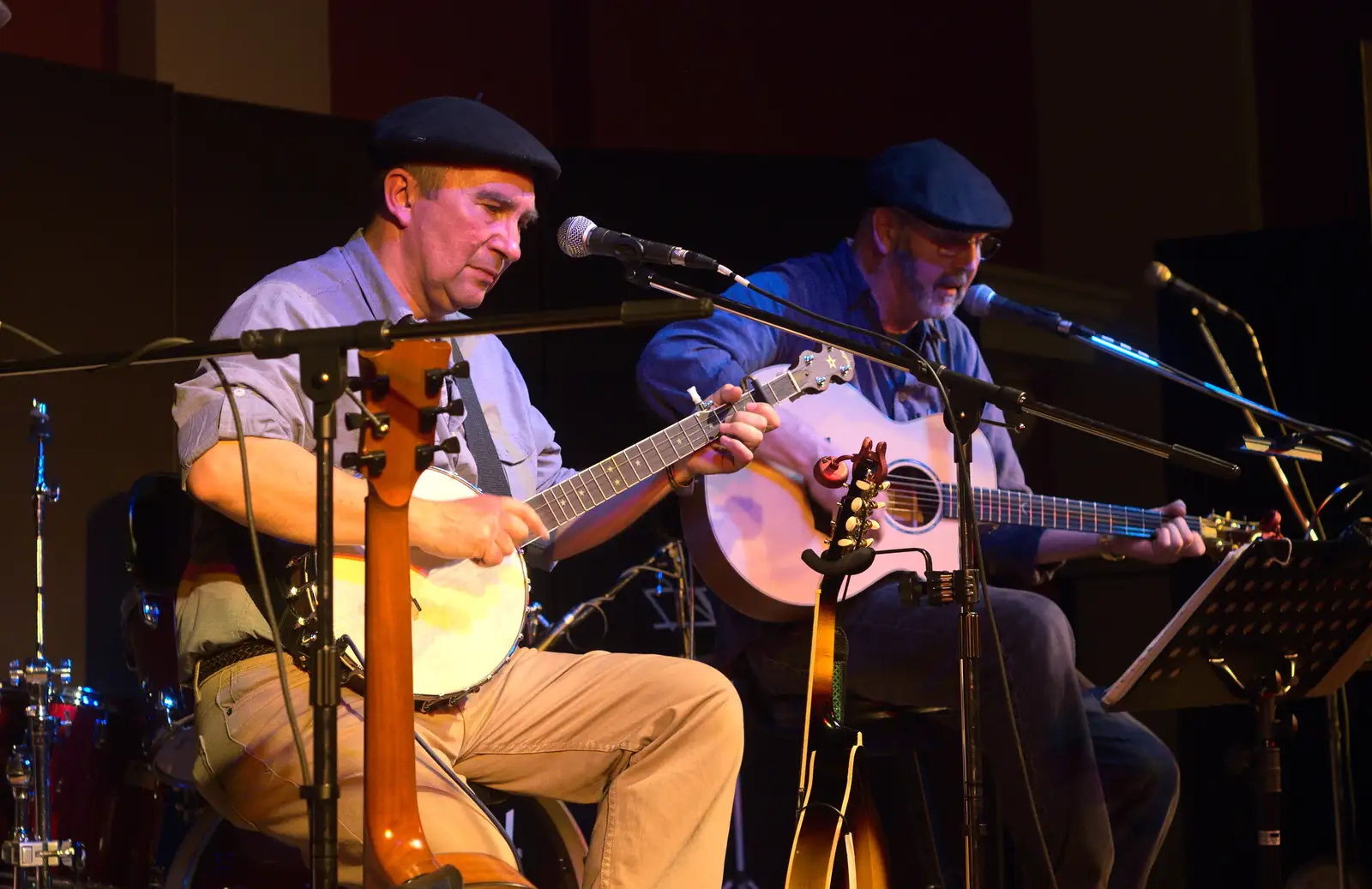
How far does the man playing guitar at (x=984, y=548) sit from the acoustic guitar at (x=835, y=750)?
482 millimetres

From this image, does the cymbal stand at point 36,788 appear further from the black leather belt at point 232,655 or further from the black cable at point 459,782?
the black cable at point 459,782

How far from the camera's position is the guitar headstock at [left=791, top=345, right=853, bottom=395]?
3779mm

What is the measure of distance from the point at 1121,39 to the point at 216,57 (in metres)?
4.37

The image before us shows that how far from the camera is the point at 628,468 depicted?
347cm

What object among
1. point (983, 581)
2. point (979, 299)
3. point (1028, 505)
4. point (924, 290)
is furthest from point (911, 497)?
point (983, 581)

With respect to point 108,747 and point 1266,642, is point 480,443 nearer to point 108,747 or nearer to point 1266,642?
point 108,747

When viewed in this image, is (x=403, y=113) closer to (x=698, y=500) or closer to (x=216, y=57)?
(x=698, y=500)

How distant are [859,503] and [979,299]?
96 centimetres

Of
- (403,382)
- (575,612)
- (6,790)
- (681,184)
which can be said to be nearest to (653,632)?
(575,612)

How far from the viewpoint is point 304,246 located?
5.58 m

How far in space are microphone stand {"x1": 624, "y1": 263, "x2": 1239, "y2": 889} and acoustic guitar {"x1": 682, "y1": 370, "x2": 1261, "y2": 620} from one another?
0.82 meters

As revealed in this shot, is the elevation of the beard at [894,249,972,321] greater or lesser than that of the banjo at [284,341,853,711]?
greater

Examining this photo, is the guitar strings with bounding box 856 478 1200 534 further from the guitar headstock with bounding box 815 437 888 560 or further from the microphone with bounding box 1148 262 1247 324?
the guitar headstock with bounding box 815 437 888 560

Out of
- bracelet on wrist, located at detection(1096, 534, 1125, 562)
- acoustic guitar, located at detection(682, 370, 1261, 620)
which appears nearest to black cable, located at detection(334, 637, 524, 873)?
acoustic guitar, located at detection(682, 370, 1261, 620)
